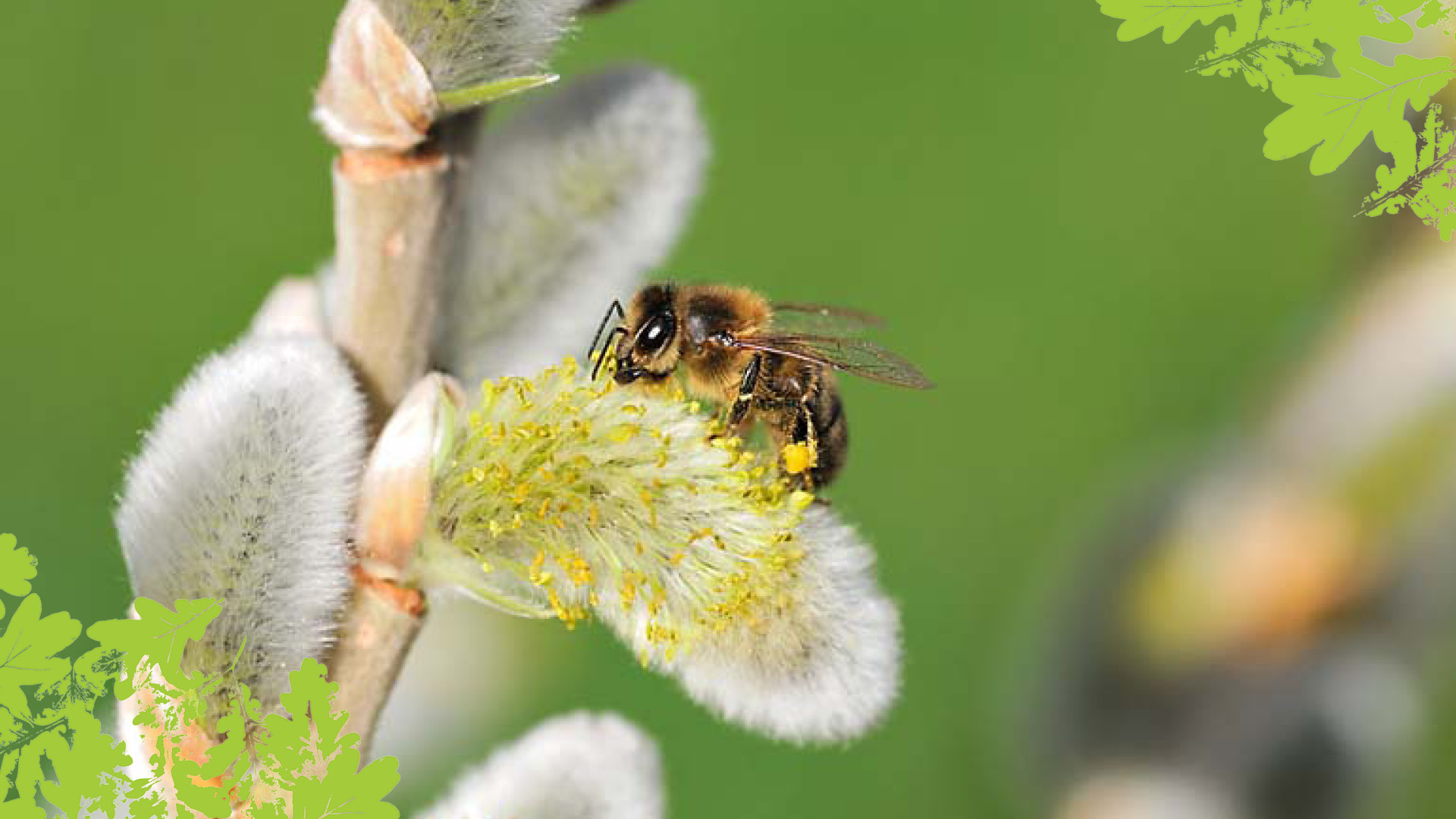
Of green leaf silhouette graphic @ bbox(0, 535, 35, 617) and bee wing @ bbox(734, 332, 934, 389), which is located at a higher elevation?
bee wing @ bbox(734, 332, 934, 389)

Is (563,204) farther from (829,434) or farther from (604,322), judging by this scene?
(829,434)

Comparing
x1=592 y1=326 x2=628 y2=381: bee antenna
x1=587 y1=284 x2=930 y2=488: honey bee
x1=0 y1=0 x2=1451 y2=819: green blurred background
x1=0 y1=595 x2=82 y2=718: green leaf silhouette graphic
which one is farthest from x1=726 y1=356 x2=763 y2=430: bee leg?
x1=0 y1=0 x2=1451 y2=819: green blurred background

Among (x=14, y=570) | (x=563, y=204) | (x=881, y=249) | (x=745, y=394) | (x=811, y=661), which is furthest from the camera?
(x=881, y=249)

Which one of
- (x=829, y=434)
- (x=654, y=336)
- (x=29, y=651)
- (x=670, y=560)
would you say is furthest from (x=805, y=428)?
(x=29, y=651)

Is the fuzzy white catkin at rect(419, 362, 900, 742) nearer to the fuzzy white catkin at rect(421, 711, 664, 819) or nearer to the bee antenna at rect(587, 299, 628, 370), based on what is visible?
the fuzzy white catkin at rect(421, 711, 664, 819)

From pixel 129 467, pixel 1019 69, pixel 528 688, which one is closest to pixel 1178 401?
pixel 1019 69

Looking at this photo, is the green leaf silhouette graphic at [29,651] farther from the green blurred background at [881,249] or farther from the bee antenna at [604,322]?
the green blurred background at [881,249]
